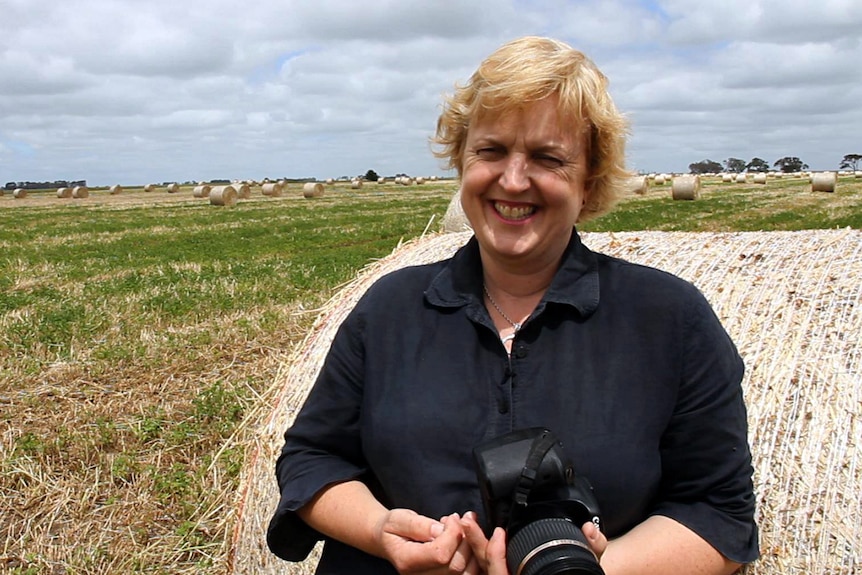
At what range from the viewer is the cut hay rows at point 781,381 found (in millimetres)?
2629

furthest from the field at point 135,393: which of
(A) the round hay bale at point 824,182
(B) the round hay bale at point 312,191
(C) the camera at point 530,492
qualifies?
(B) the round hay bale at point 312,191

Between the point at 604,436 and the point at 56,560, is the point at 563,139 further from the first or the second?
the point at 56,560

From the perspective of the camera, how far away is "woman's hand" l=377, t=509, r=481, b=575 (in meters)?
1.86

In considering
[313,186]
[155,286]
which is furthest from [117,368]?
[313,186]

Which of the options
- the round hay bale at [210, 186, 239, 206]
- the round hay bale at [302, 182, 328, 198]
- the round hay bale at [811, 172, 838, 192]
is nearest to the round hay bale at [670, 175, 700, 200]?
the round hay bale at [811, 172, 838, 192]

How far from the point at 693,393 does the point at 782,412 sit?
0.92m

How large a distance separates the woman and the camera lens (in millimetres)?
297

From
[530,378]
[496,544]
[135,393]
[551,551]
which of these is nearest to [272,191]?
[135,393]

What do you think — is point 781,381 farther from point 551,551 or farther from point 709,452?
point 551,551

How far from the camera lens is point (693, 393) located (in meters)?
2.12

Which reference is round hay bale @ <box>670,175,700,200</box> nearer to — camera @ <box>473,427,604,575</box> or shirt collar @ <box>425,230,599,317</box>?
shirt collar @ <box>425,230,599,317</box>

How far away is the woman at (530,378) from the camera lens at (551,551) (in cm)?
30

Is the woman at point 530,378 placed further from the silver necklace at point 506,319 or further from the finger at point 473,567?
the finger at point 473,567

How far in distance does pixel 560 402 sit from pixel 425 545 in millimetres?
494
